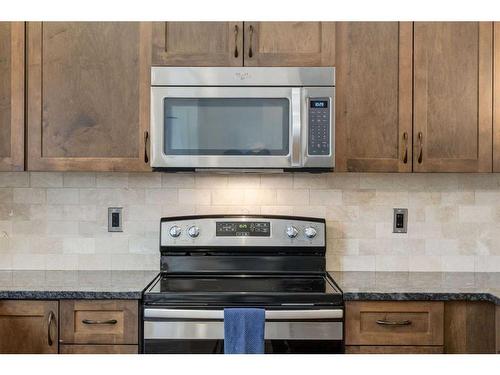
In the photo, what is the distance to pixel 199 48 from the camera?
7.23ft

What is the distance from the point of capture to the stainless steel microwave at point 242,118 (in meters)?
2.18

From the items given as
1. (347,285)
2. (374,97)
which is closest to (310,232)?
Result: (347,285)

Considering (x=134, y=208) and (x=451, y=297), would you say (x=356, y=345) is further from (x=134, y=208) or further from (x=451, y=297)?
(x=134, y=208)

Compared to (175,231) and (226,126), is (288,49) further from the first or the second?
(175,231)

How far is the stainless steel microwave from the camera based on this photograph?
218 cm

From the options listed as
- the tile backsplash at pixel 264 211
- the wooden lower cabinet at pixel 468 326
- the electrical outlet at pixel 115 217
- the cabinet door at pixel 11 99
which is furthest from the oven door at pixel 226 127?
the wooden lower cabinet at pixel 468 326

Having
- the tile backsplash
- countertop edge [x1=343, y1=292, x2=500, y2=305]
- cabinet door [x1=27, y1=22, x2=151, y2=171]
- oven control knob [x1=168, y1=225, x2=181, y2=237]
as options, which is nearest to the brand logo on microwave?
cabinet door [x1=27, y1=22, x2=151, y2=171]

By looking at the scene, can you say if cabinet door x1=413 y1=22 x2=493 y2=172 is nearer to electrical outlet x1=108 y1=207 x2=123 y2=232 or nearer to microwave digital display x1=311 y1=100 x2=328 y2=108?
microwave digital display x1=311 y1=100 x2=328 y2=108

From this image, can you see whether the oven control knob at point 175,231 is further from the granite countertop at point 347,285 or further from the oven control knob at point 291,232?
the oven control knob at point 291,232

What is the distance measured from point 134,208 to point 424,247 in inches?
57.7

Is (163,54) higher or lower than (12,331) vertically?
higher

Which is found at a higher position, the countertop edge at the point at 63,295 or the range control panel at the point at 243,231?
the range control panel at the point at 243,231

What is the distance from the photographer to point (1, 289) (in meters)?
2.02
